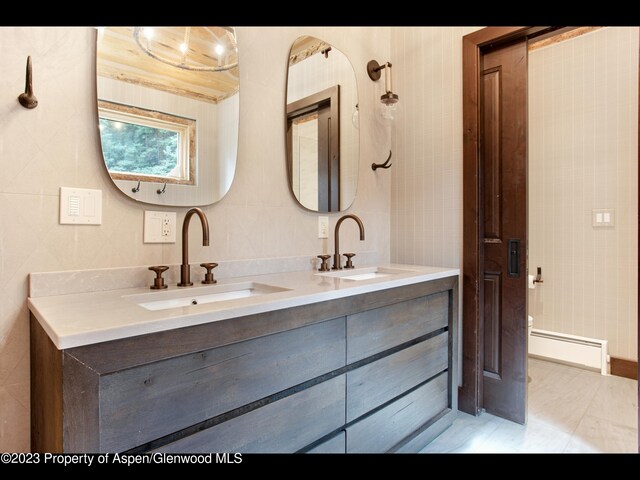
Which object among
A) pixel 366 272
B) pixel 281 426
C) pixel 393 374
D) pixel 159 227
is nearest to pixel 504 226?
pixel 366 272

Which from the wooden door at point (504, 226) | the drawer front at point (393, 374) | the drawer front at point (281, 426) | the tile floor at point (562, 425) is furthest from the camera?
the wooden door at point (504, 226)

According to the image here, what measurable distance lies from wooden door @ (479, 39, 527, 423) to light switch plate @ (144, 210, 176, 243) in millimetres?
1603

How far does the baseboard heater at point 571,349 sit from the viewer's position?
99.7 inches

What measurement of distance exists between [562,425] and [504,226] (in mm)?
1096

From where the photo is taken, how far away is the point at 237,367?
886mm

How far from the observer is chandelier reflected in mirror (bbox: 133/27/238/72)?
1.25 metres

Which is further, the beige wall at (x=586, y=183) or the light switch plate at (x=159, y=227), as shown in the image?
the beige wall at (x=586, y=183)

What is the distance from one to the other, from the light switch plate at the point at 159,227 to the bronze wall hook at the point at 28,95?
435 millimetres

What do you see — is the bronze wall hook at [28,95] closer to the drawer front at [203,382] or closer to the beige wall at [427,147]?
the drawer front at [203,382]

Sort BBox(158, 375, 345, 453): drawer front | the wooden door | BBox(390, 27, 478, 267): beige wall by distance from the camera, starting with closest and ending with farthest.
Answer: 1. BBox(158, 375, 345, 453): drawer front
2. the wooden door
3. BBox(390, 27, 478, 267): beige wall

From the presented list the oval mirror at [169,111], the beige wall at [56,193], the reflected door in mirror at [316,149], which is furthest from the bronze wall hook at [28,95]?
the reflected door in mirror at [316,149]

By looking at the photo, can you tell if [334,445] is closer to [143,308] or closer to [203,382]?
[203,382]

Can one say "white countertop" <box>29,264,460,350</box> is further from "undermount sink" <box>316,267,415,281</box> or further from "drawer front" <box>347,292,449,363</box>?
"undermount sink" <box>316,267,415,281</box>

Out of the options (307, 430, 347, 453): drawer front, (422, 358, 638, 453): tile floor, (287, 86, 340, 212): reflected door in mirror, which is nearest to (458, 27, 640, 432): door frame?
(422, 358, 638, 453): tile floor
